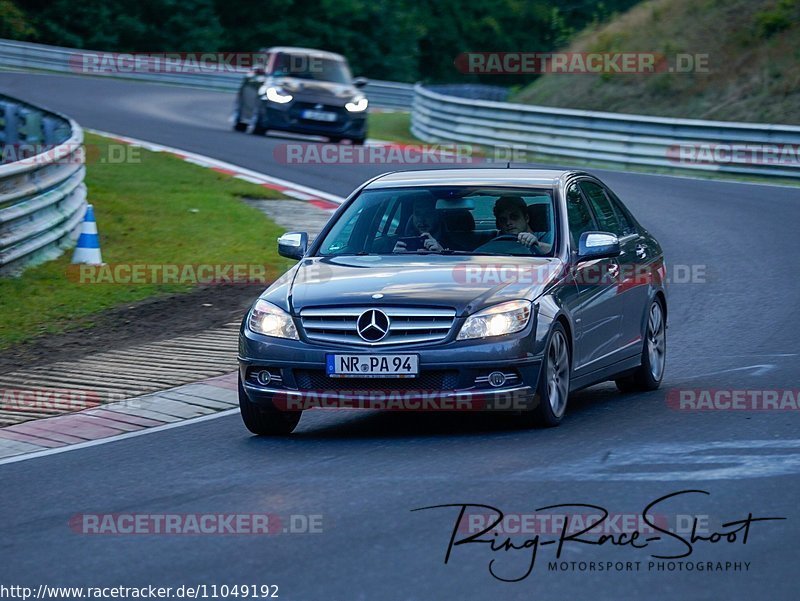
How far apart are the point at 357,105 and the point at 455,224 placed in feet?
65.5

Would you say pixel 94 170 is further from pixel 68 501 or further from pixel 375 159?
pixel 68 501

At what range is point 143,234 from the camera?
17.5 meters

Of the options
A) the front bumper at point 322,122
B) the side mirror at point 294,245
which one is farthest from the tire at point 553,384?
the front bumper at point 322,122

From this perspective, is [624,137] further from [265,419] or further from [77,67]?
[77,67]

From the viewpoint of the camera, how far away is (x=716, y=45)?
38.3 metres

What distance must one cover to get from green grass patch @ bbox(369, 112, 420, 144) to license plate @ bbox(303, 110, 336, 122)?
4039 millimetres

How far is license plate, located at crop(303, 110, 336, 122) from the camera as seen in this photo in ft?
95.9

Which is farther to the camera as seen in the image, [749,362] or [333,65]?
[333,65]

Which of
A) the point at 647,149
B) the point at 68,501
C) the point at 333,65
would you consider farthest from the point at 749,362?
the point at 333,65

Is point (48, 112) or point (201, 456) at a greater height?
point (201, 456)

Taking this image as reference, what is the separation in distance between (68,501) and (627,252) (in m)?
4.43

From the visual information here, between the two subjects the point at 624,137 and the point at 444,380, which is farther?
the point at 624,137

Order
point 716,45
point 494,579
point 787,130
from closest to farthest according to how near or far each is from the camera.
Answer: point 494,579 → point 787,130 → point 716,45

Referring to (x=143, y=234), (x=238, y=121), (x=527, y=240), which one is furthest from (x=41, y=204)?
(x=238, y=121)
